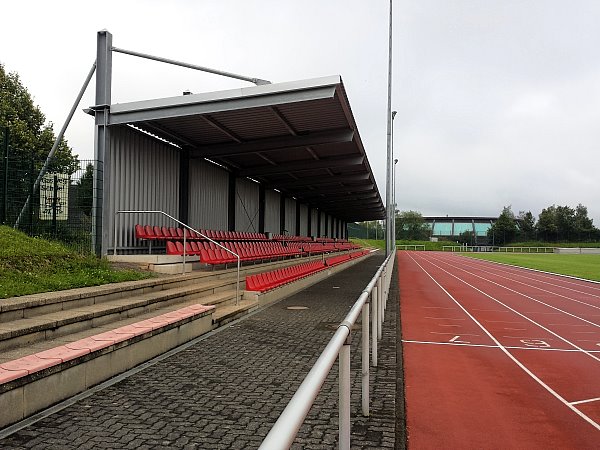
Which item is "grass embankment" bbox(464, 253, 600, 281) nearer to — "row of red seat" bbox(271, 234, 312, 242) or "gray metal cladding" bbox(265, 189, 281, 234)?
"row of red seat" bbox(271, 234, 312, 242)

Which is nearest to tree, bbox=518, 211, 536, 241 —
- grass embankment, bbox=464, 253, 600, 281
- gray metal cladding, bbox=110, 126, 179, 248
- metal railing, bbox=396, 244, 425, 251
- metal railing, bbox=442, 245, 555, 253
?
metal railing, bbox=442, 245, 555, 253


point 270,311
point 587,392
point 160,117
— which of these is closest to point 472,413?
point 587,392

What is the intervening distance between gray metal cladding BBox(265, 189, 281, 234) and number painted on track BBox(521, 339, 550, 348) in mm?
19262

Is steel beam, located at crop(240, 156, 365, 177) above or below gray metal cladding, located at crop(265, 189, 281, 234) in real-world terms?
above

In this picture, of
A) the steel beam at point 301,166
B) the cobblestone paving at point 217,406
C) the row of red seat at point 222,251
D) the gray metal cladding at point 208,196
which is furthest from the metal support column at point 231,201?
the cobblestone paving at point 217,406

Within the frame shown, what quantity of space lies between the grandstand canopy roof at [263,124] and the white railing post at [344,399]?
9529mm

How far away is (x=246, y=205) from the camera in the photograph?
77.0 feet

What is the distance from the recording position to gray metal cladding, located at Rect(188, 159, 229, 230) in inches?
687

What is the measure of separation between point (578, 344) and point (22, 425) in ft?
29.4

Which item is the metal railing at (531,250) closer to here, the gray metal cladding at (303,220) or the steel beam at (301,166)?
the gray metal cladding at (303,220)

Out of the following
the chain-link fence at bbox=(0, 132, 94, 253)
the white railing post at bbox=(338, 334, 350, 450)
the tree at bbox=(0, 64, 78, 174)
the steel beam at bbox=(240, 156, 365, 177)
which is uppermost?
the tree at bbox=(0, 64, 78, 174)

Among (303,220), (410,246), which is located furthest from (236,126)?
(410,246)

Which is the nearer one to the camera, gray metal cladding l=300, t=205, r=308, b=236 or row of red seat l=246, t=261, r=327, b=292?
row of red seat l=246, t=261, r=327, b=292

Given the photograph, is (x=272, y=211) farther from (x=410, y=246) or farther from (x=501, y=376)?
(x=410, y=246)
